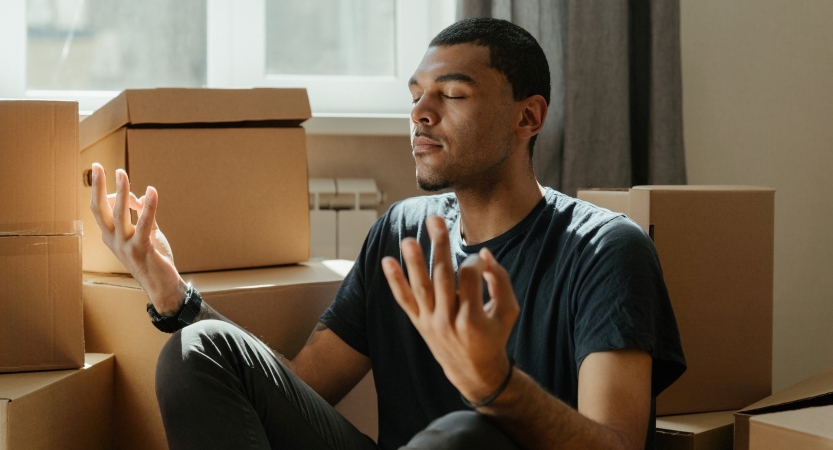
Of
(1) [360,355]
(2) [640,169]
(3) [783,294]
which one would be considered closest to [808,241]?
(3) [783,294]

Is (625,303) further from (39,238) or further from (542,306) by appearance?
(39,238)

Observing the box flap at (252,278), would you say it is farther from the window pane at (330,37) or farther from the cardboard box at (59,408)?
the window pane at (330,37)

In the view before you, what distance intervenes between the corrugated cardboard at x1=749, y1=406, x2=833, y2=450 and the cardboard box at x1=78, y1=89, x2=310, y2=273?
882 millimetres

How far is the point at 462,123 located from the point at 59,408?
0.74 meters

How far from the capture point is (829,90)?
2203mm

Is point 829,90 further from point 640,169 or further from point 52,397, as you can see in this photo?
point 52,397

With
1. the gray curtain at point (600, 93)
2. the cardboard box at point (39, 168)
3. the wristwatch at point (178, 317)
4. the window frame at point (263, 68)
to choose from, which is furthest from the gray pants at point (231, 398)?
the gray curtain at point (600, 93)

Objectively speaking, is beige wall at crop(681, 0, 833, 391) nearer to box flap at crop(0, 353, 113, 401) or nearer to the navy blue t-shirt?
the navy blue t-shirt

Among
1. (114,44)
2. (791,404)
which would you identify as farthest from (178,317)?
(114,44)

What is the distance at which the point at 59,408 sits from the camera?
1233mm

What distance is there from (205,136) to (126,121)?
0.14 meters

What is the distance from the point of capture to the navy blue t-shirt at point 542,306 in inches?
40.9

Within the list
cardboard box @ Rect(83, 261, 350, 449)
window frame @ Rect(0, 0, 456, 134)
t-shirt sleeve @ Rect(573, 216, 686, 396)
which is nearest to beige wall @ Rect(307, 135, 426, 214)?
window frame @ Rect(0, 0, 456, 134)

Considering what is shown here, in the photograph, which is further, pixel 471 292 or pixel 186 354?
pixel 186 354
